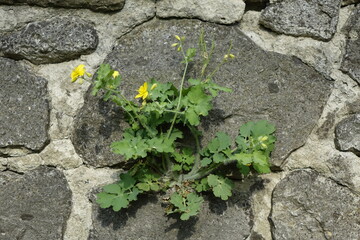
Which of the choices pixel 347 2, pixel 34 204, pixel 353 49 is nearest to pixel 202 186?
pixel 34 204

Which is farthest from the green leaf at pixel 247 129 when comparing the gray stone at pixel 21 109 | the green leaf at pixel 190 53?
the gray stone at pixel 21 109

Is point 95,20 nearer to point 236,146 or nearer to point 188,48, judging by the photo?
point 188,48

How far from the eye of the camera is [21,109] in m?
1.68

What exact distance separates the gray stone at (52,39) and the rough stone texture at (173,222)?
53 cm

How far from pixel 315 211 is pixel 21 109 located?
3.25 feet

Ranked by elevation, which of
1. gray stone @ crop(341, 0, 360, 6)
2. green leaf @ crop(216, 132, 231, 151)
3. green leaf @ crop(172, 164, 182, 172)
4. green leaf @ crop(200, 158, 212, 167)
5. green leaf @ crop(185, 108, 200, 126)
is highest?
gray stone @ crop(341, 0, 360, 6)

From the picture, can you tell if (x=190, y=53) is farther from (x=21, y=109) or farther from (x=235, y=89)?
(x=21, y=109)

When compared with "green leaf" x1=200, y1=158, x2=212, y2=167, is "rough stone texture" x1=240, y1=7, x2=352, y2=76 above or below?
above

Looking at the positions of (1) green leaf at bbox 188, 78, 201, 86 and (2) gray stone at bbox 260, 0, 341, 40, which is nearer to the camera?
(1) green leaf at bbox 188, 78, 201, 86

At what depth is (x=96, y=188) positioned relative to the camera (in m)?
1.69

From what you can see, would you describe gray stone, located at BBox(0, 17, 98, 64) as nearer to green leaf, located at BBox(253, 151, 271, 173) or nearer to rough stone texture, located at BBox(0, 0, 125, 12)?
rough stone texture, located at BBox(0, 0, 125, 12)

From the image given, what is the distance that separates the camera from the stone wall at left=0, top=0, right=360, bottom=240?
166 cm

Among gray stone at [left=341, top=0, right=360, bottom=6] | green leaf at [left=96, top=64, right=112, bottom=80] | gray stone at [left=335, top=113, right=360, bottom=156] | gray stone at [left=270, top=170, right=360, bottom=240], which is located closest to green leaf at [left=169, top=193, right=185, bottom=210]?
gray stone at [left=270, top=170, right=360, bottom=240]

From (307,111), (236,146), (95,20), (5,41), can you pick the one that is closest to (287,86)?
(307,111)
